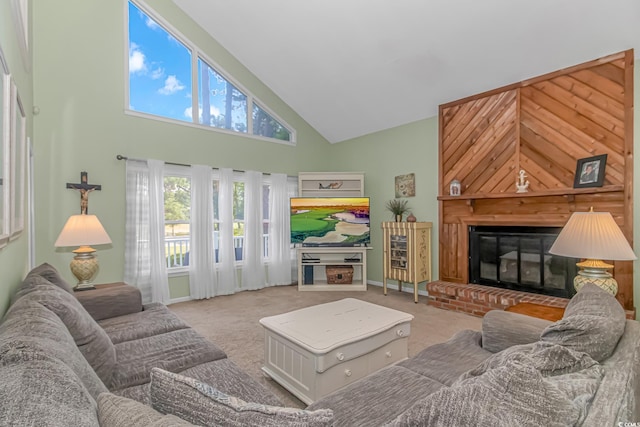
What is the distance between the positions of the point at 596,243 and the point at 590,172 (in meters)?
1.48

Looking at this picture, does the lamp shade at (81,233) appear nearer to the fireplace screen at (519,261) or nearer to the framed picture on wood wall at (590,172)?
the fireplace screen at (519,261)

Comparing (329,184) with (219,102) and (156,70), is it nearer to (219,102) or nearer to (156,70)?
(219,102)

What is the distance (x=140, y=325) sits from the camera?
2336mm

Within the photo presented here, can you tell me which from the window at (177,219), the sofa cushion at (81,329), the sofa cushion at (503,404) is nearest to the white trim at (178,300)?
the window at (177,219)

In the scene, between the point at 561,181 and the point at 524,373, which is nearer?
the point at 524,373

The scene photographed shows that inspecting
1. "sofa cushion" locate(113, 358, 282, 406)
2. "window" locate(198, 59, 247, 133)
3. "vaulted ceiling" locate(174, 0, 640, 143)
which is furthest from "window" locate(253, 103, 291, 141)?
"sofa cushion" locate(113, 358, 282, 406)

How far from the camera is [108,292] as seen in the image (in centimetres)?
270

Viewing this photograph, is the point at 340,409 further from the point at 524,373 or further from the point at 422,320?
the point at 422,320

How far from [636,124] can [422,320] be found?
287 centimetres

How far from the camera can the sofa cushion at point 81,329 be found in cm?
142

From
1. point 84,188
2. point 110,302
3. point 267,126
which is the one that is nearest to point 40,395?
point 110,302

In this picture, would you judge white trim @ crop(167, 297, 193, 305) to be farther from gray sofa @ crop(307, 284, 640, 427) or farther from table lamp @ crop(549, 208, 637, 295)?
table lamp @ crop(549, 208, 637, 295)

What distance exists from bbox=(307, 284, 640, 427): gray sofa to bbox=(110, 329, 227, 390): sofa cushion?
2.63 ft

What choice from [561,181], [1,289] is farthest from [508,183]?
[1,289]
